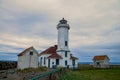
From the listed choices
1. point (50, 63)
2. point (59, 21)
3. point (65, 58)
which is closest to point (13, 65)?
point (50, 63)

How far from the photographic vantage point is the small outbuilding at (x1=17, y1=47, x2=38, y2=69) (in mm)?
28203

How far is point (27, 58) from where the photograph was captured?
28.4m

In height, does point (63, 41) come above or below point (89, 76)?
above

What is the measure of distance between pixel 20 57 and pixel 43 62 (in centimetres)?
1090

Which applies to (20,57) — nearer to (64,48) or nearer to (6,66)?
(6,66)

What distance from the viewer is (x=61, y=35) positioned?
115 ft

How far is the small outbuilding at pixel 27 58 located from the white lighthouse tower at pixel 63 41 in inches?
309

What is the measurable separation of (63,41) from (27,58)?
9.72 m

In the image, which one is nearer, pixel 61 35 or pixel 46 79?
pixel 46 79

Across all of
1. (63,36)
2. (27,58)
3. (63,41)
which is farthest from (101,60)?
(27,58)

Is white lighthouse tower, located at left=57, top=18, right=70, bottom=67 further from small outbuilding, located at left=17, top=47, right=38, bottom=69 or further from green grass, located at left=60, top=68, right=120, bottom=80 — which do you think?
green grass, located at left=60, top=68, right=120, bottom=80

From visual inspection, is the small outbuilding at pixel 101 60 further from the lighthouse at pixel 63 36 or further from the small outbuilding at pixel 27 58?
the small outbuilding at pixel 27 58

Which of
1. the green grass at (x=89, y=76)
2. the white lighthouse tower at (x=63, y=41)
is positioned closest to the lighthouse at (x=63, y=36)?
the white lighthouse tower at (x=63, y=41)

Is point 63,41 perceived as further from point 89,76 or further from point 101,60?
point 89,76
